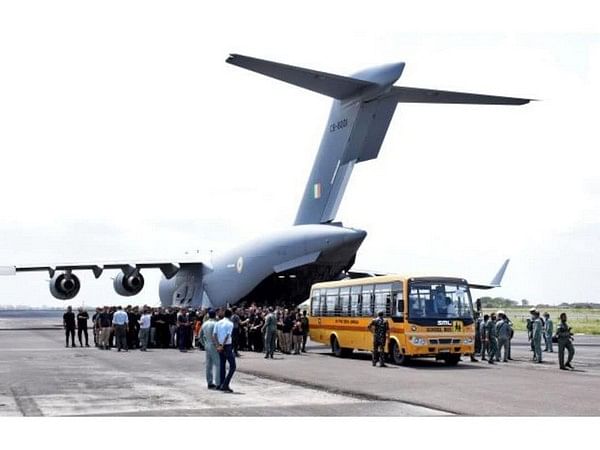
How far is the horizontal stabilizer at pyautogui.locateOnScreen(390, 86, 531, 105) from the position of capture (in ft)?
111

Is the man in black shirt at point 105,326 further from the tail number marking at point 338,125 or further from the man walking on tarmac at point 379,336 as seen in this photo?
the man walking on tarmac at point 379,336

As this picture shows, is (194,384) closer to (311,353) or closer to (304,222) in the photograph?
(311,353)

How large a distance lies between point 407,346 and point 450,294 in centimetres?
198

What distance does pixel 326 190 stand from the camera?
1444 inches

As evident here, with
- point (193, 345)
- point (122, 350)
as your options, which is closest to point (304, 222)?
point (193, 345)

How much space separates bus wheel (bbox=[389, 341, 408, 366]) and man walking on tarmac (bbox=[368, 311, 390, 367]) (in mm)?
579

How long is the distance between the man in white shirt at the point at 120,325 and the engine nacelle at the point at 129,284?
52.3ft

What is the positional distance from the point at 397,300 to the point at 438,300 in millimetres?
1091

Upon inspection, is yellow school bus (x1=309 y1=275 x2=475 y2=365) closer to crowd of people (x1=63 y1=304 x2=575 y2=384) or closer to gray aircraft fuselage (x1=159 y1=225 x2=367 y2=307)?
crowd of people (x1=63 y1=304 x2=575 y2=384)

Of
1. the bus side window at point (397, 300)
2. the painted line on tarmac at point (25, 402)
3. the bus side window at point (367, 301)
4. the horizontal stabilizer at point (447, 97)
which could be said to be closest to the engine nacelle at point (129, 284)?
the horizontal stabilizer at point (447, 97)

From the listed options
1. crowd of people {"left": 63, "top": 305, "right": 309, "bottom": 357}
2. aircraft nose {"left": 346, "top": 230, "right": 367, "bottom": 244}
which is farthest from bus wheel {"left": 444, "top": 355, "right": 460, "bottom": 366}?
aircraft nose {"left": 346, "top": 230, "right": 367, "bottom": 244}

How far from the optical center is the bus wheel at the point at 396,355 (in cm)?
2328

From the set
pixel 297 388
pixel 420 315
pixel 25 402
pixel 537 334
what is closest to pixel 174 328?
pixel 420 315

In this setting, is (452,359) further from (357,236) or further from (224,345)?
(357,236)
